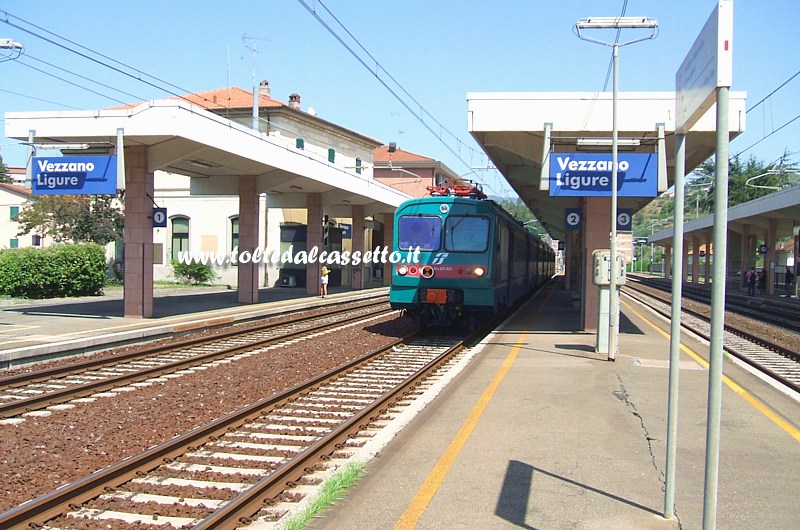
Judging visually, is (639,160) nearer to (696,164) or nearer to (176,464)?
(696,164)

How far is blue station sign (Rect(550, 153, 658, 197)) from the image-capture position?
15742 millimetres

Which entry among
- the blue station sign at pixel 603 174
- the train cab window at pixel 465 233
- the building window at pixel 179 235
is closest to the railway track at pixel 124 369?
the train cab window at pixel 465 233

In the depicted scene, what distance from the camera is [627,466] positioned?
6.29 m

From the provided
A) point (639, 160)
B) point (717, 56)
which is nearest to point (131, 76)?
point (639, 160)

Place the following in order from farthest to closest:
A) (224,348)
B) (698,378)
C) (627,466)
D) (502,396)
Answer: (224,348) → (698,378) → (502,396) → (627,466)

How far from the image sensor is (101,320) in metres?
18.4

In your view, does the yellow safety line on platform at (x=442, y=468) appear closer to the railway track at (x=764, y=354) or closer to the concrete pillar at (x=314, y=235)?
the railway track at (x=764, y=354)

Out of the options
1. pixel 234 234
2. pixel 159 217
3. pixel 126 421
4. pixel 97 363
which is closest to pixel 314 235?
pixel 234 234

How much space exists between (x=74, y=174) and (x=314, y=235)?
51.7 feet

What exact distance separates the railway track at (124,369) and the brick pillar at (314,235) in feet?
47.0

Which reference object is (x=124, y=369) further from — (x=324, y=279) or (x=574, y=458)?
(x=324, y=279)

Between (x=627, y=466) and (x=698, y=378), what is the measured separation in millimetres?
5501

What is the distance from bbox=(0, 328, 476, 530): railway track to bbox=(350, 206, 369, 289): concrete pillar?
3026 centimetres

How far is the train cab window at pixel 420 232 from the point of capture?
664 inches
